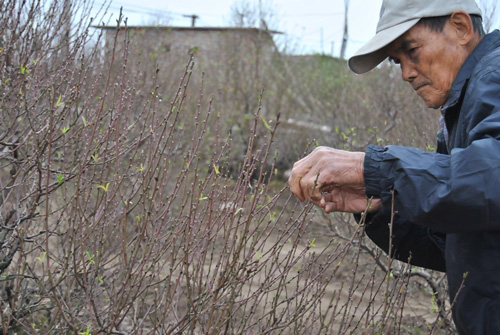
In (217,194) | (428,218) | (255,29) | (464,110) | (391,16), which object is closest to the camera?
(428,218)

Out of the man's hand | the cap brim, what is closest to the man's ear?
the cap brim

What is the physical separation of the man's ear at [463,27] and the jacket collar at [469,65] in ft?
0.15

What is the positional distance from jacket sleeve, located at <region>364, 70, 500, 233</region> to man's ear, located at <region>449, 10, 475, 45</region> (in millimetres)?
290

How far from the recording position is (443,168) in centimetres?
158

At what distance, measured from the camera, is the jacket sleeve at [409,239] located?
7.41 ft

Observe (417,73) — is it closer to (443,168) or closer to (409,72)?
(409,72)

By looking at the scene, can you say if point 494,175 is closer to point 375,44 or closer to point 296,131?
point 375,44

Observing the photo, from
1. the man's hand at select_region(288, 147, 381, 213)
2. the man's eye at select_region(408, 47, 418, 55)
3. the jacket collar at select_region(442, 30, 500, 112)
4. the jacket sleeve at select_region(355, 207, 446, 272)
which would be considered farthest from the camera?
the jacket sleeve at select_region(355, 207, 446, 272)

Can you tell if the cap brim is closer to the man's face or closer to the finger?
the man's face

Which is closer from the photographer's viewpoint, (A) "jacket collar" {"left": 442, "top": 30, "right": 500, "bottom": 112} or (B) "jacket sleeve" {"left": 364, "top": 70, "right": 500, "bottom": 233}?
(B) "jacket sleeve" {"left": 364, "top": 70, "right": 500, "bottom": 233}

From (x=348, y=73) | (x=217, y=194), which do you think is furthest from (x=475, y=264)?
(x=348, y=73)

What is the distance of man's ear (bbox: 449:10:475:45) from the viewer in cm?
199

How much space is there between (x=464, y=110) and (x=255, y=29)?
13189mm

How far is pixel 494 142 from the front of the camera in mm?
1525
